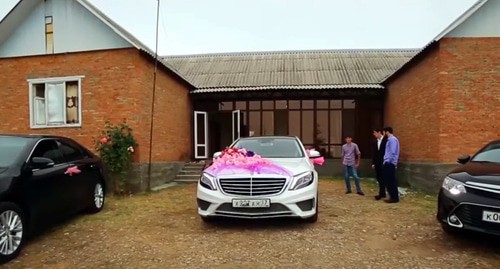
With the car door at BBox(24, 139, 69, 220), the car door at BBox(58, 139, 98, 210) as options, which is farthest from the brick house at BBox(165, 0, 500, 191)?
the car door at BBox(24, 139, 69, 220)

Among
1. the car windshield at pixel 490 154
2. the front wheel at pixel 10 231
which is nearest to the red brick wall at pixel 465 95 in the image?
the car windshield at pixel 490 154

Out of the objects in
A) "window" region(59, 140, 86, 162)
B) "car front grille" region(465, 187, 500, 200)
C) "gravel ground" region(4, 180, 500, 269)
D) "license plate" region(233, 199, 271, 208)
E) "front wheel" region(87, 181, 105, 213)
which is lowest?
"gravel ground" region(4, 180, 500, 269)

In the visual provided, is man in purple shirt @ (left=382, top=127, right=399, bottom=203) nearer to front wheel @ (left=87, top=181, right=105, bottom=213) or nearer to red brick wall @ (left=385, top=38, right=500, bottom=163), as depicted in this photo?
red brick wall @ (left=385, top=38, right=500, bottom=163)

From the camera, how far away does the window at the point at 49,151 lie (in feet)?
19.5

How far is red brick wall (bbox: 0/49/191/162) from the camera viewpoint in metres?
10.7

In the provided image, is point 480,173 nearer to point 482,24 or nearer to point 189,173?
point 482,24

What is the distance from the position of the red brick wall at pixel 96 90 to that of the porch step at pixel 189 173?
1.38 meters

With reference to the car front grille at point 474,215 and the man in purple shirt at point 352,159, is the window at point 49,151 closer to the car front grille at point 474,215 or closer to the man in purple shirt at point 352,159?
the car front grille at point 474,215

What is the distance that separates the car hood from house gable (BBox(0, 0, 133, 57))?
6355 mm

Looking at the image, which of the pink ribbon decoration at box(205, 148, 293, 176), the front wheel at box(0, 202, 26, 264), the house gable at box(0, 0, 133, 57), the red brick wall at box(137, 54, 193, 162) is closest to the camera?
the front wheel at box(0, 202, 26, 264)

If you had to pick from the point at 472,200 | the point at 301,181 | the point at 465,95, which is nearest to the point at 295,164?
the point at 301,181

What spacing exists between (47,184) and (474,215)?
19.5ft

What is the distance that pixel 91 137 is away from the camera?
431 inches

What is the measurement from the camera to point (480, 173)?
201 inches
